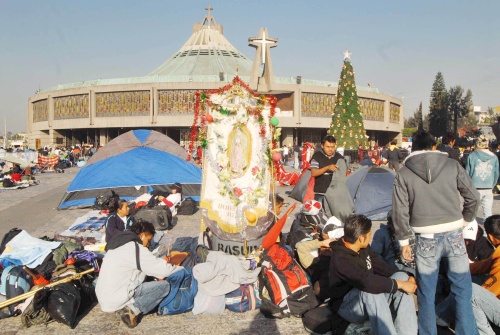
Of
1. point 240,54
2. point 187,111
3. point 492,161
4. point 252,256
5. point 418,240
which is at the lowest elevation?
point 252,256

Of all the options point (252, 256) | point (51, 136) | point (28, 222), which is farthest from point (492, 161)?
point (51, 136)

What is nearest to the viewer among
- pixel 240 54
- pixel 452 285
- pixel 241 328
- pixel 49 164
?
pixel 452 285

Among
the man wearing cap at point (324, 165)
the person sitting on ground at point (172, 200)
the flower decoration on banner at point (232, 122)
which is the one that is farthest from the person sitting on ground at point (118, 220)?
the person sitting on ground at point (172, 200)

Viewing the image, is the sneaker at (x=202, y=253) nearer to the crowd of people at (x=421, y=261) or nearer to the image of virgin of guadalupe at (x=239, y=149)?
the image of virgin of guadalupe at (x=239, y=149)

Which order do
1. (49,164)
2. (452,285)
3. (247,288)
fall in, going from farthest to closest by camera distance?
(49,164) < (247,288) < (452,285)

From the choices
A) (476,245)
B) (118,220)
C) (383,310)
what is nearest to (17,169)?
(118,220)

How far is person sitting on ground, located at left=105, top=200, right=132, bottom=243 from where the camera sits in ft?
23.1

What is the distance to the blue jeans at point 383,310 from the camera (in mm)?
3918

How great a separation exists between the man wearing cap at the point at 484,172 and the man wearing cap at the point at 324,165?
11.4 ft

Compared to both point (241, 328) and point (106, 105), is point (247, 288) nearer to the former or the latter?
point (241, 328)

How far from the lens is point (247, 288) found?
5.51 meters

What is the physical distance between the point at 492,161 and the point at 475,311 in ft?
19.2

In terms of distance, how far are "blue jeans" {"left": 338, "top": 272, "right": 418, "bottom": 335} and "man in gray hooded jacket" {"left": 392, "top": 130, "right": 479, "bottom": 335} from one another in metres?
0.13

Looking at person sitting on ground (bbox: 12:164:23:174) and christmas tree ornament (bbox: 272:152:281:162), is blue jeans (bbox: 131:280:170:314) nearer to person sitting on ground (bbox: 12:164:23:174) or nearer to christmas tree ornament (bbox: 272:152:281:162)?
christmas tree ornament (bbox: 272:152:281:162)
